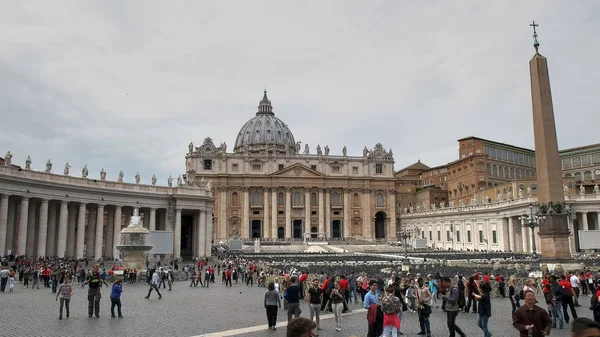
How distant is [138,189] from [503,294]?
32722mm

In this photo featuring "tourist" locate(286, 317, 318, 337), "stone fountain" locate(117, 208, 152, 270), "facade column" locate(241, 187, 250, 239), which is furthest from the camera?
"facade column" locate(241, 187, 250, 239)

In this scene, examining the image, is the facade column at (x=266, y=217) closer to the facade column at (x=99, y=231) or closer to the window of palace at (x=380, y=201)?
the window of palace at (x=380, y=201)

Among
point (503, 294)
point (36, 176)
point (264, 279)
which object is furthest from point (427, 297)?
point (36, 176)

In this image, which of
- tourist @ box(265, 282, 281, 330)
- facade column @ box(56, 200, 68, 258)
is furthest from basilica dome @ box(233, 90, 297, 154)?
tourist @ box(265, 282, 281, 330)

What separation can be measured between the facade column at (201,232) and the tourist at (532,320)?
3900 centimetres

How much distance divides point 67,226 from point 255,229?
44.5 metres

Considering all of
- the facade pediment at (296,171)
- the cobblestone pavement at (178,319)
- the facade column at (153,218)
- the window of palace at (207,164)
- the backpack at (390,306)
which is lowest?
the cobblestone pavement at (178,319)

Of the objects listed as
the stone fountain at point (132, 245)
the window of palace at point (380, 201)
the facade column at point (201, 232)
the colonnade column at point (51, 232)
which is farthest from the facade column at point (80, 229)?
the window of palace at point (380, 201)

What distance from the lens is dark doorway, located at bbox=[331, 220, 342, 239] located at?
281 ft

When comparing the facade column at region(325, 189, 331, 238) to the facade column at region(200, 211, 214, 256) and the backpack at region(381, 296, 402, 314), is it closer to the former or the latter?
the facade column at region(200, 211, 214, 256)

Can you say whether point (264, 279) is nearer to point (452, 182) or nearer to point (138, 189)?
point (138, 189)

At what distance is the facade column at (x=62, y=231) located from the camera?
36812mm

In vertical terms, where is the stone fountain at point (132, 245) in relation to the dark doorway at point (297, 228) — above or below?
below

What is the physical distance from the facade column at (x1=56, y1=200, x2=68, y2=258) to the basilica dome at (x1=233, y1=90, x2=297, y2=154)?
224 feet
